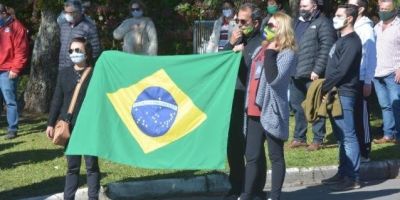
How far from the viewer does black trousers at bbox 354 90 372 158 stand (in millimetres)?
10258

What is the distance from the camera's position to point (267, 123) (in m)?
8.18

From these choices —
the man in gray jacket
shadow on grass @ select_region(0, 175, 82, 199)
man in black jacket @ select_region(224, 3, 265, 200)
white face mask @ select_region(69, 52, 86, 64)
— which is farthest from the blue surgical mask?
white face mask @ select_region(69, 52, 86, 64)

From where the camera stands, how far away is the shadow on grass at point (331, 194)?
9.41m

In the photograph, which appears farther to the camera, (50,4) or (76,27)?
(50,4)

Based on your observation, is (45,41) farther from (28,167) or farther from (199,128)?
(199,128)

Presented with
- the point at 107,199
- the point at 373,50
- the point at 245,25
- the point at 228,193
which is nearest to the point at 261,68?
the point at 245,25

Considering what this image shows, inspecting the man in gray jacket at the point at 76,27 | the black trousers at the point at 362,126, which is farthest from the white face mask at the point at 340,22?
the man in gray jacket at the point at 76,27

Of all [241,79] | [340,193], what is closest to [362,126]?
[340,193]

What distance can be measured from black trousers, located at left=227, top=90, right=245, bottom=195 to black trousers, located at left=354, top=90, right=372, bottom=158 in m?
1.92

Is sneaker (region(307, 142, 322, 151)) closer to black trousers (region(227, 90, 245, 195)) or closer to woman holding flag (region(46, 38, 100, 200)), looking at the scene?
black trousers (region(227, 90, 245, 195))

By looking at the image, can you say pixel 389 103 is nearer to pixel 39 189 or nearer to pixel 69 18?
pixel 69 18

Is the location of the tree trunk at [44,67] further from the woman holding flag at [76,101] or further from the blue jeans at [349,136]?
the woman holding flag at [76,101]

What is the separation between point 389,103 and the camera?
12164 mm

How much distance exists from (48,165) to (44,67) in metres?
5.74
